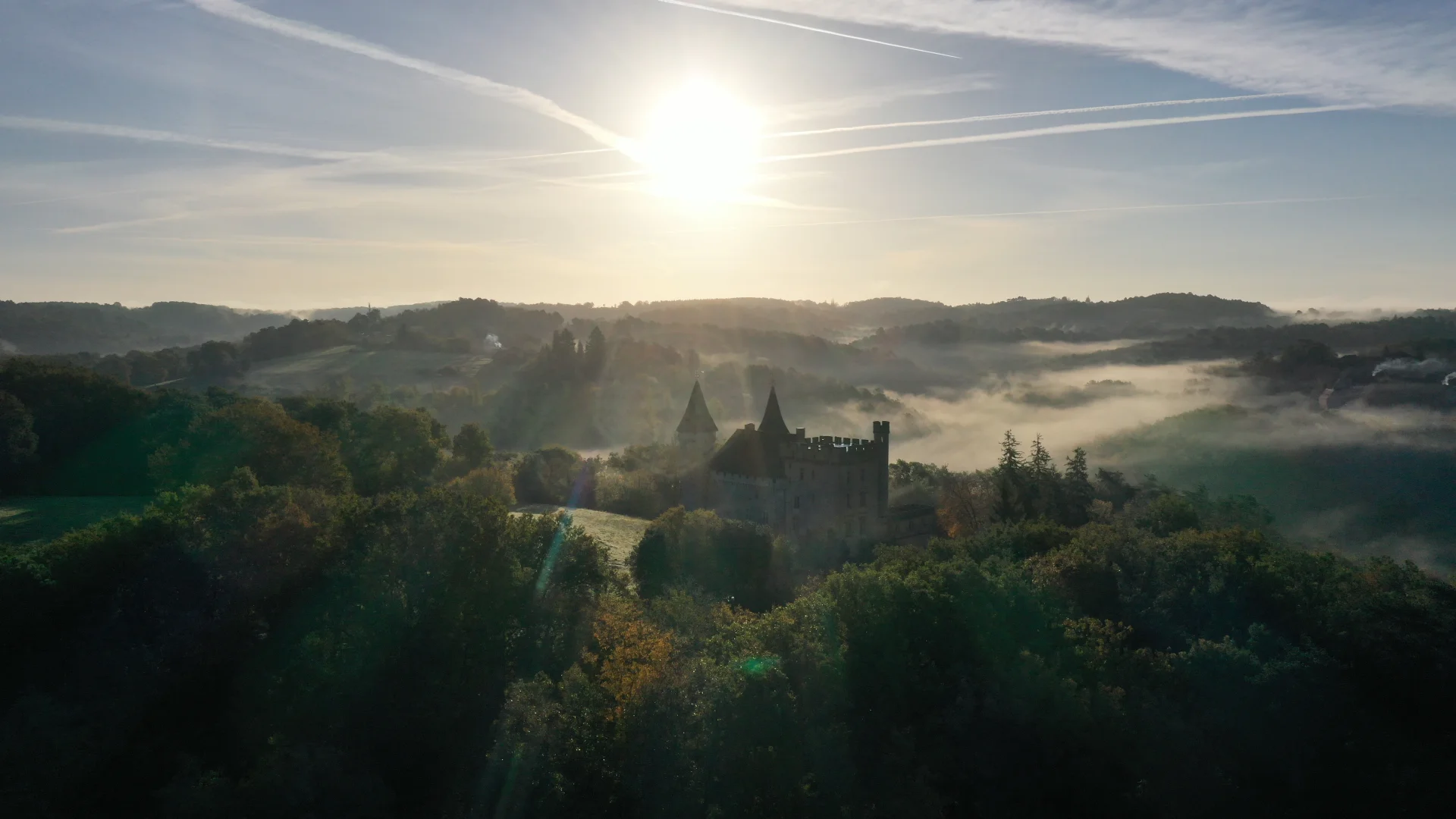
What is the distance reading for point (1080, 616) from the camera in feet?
98.5

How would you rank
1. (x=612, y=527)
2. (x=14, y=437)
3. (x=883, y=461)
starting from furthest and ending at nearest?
1. (x=883, y=461)
2. (x=612, y=527)
3. (x=14, y=437)

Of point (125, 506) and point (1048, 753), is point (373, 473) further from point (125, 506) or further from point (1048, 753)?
point (1048, 753)

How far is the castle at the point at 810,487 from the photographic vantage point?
5416 centimetres

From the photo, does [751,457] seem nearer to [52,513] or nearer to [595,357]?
[52,513]

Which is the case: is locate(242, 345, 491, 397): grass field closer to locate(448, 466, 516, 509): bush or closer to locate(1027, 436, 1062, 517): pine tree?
locate(448, 466, 516, 509): bush

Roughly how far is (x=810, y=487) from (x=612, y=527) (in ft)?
40.3

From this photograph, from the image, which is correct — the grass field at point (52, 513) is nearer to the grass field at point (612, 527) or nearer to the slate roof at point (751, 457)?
the grass field at point (612, 527)

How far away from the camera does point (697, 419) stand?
218ft

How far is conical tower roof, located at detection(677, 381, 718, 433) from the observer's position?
6631 cm

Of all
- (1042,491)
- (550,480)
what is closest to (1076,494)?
(1042,491)

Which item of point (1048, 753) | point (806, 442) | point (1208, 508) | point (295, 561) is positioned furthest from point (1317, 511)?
point (295, 561)

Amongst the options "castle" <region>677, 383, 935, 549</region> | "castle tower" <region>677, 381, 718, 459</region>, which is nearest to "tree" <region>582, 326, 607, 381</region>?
"castle tower" <region>677, 381, 718, 459</region>

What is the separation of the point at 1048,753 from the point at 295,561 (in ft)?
74.8

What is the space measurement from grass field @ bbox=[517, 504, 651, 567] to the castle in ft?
17.7
